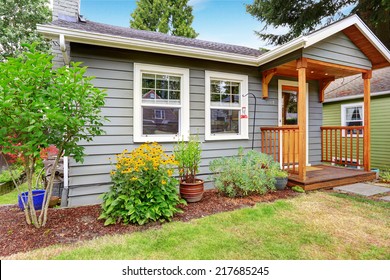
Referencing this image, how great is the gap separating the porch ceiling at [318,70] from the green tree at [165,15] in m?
14.0

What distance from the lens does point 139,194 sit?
3018 millimetres

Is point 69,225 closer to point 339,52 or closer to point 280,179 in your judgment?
point 280,179

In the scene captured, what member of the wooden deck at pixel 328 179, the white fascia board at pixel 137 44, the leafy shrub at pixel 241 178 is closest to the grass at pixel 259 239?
the leafy shrub at pixel 241 178

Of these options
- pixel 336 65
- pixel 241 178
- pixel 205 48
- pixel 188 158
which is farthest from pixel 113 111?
pixel 336 65

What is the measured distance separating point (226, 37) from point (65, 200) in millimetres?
9456

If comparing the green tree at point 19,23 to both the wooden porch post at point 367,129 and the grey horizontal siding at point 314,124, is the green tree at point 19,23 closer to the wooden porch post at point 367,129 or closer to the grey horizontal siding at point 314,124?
the grey horizontal siding at point 314,124

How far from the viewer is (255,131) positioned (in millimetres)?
5324

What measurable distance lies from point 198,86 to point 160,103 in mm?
911

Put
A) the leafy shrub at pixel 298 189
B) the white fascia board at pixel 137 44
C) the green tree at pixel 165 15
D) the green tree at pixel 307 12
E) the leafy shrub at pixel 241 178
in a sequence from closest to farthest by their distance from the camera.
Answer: the white fascia board at pixel 137 44 → the leafy shrub at pixel 241 178 → the leafy shrub at pixel 298 189 → the green tree at pixel 307 12 → the green tree at pixel 165 15

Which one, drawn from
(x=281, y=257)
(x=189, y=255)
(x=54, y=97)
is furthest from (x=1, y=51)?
(x=281, y=257)

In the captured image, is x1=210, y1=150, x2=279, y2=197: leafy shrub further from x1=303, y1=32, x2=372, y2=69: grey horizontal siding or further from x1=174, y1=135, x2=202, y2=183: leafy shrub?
x1=303, y1=32, x2=372, y2=69: grey horizontal siding

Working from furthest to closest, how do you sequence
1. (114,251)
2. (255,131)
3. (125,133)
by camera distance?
(255,131)
(125,133)
(114,251)

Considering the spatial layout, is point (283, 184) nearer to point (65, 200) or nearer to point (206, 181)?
point (206, 181)

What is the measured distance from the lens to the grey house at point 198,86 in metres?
3.81
